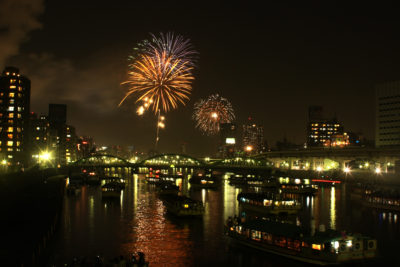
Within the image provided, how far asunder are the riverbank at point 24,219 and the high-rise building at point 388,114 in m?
115

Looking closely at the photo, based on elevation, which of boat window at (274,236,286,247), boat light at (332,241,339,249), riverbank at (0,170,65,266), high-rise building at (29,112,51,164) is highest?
high-rise building at (29,112,51,164)

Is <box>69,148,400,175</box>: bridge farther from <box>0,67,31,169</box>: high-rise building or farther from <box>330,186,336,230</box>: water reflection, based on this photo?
<box>0,67,31,169</box>: high-rise building

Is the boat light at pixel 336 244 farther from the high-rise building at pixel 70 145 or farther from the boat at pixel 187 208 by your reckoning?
the high-rise building at pixel 70 145

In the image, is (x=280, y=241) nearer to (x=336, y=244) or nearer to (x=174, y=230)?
(x=336, y=244)

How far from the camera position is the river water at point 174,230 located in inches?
1146

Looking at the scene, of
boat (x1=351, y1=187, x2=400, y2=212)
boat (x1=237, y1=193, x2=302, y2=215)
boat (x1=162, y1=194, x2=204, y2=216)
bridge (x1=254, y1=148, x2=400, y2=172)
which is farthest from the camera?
bridge (x1=254, y1=148, x2=400, y2=172)

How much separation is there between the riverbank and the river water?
1331 millimetres

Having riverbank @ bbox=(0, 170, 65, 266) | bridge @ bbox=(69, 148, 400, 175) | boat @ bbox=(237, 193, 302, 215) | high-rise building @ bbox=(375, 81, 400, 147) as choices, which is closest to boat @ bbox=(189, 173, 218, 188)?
bridge @ bbox=(69, 148, 400, 175)

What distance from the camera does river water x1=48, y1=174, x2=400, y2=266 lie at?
29109mm

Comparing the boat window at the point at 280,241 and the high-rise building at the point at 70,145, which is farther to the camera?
the high-rise building at the point at 70,145

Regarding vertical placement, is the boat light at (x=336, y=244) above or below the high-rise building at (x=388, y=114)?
below

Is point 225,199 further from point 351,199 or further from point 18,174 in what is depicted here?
point 18,174

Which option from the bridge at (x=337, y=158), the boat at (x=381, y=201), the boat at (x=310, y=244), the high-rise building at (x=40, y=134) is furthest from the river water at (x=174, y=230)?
the high-rise building at (x=40, y=134)

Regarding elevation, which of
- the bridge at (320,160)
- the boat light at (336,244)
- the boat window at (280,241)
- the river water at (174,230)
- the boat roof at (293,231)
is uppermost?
the bridge at (320,160)
